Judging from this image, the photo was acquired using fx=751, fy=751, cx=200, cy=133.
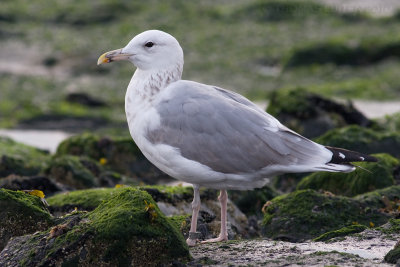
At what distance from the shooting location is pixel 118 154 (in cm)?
1088

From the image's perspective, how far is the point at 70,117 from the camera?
15641 mm

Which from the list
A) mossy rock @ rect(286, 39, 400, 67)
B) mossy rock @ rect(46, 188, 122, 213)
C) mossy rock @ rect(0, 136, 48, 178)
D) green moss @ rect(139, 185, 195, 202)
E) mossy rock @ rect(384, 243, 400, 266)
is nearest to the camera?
mossy rock @ rect(384, 243, 400, 266)

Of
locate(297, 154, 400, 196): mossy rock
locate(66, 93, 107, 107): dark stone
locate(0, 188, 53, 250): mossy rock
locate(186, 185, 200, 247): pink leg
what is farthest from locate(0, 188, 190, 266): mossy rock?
locate(66, 93, 107, 107): dark stone

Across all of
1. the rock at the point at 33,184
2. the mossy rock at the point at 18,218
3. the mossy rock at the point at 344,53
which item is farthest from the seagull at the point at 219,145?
the mossy rock at the point at 344,53

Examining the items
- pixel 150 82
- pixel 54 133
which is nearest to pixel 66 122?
pixel 54 133

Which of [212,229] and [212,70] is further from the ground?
[212,70]

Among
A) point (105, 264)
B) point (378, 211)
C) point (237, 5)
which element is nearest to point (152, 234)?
point (105, 264)

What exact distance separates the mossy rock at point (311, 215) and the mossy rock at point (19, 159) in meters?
3.95

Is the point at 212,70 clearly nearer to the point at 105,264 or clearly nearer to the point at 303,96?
the point at 303,96

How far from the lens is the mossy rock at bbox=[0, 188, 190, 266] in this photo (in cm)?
517

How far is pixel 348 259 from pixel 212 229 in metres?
1.97

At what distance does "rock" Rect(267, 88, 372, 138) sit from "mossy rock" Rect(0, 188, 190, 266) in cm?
601

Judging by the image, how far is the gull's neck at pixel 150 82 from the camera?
21.8ft

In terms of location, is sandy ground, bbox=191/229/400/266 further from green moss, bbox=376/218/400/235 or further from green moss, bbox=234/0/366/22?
green moss, bbox=234/0/366/22
